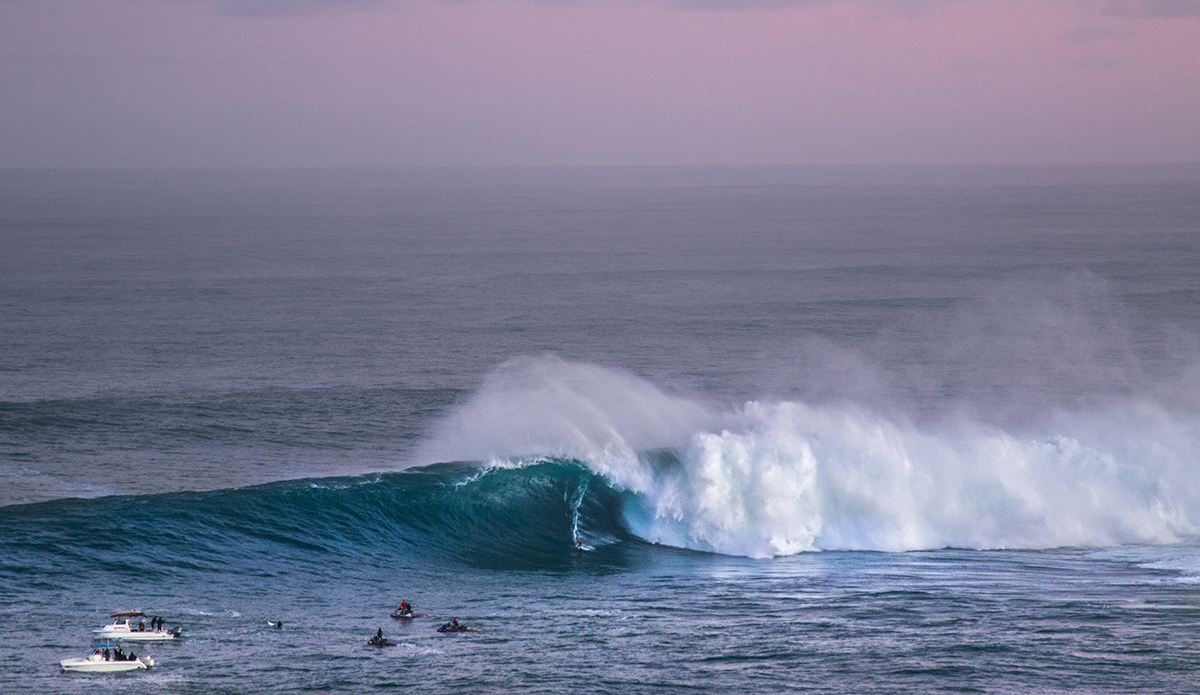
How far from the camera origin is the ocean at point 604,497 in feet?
66.1

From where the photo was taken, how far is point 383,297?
76500 millimetres

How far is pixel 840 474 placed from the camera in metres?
31.1

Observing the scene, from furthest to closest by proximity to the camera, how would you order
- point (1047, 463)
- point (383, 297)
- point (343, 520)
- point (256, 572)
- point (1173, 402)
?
point (383, 297) < point (1173, 402) < point (1047, 463) < point (343, 520) < point (256, 572)

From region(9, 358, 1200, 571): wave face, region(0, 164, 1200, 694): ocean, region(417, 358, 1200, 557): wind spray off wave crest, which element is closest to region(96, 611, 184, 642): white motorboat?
region(0, 164, 1200, 694): ocean

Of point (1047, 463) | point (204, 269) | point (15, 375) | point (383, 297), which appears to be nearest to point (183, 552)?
point (1047, 463)

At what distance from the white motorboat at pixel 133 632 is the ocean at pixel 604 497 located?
25 centimetres

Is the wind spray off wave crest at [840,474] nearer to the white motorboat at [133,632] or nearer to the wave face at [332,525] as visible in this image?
the wave face at [332,525]

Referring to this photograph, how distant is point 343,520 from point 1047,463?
19.1 meters

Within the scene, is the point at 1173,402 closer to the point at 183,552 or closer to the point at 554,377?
the point at 554,377

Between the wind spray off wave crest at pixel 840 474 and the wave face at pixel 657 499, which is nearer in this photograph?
the wave face at pixel 657 499

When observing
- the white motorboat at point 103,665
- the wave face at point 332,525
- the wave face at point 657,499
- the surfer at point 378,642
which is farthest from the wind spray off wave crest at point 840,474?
the white motorboat at point 103,665

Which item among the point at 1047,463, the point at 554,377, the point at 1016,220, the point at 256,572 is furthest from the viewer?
the point at 1016,220

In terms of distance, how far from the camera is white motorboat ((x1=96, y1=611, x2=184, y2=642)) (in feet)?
65.3

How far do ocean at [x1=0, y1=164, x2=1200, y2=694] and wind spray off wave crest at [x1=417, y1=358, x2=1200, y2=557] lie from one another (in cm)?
11
